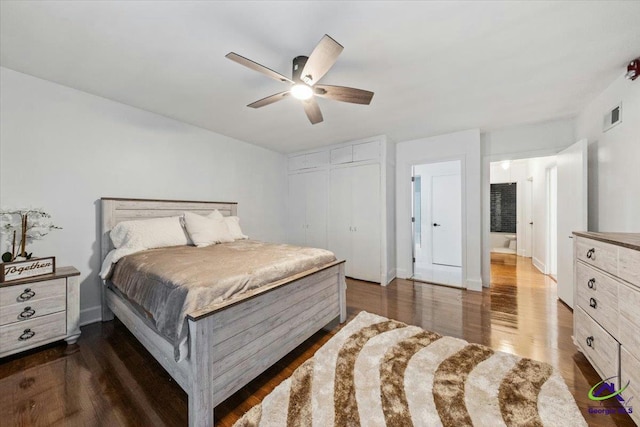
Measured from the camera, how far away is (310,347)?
2059 mm

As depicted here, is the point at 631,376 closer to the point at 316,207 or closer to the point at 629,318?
the point at 629,318

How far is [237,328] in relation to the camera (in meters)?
1.48

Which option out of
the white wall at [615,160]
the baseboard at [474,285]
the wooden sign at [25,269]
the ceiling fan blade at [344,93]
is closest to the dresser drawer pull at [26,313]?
the wooden sign at [25,269]

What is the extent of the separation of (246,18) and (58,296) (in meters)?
2.68

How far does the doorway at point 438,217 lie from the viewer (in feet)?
16.3

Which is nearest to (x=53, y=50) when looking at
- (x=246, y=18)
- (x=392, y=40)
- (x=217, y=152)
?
(x=246, y=18)

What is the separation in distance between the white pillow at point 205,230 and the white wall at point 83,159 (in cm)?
65

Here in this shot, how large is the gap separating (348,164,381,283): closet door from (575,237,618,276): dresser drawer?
2284mm

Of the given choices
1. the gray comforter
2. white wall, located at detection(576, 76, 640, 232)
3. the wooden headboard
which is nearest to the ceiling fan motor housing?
the gray comforter

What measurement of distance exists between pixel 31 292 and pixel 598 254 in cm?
428

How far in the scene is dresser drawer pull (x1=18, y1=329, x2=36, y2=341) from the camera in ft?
6.12

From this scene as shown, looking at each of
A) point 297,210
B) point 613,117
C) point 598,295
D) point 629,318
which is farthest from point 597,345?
point 297,210

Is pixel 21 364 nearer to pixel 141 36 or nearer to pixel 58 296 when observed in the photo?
pixel 58 296

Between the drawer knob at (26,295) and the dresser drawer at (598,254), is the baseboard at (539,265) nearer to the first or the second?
the dresser drawer at (598,254)
